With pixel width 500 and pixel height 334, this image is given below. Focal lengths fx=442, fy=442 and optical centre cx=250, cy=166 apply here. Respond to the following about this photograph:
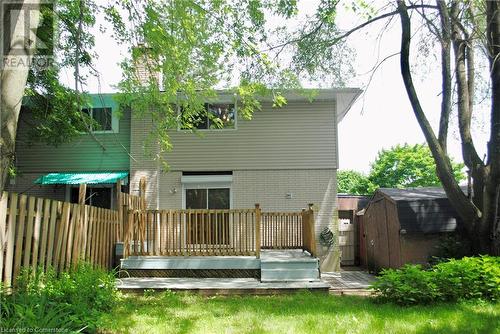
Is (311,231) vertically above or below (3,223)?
below

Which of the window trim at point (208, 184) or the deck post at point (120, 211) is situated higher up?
the window trim at point (208, 184)

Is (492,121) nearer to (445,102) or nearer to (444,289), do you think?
(445,102)

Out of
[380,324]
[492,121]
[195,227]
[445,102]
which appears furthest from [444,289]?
[195,227]

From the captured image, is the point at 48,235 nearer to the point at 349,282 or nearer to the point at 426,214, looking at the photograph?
the point at 349,282

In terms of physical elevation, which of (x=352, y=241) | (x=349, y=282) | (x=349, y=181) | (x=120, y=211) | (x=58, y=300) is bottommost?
(x=349, y=282)

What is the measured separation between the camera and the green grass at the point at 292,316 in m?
5.62

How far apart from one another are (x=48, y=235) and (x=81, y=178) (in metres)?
7.96

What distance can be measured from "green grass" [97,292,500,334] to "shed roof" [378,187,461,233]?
435 cm

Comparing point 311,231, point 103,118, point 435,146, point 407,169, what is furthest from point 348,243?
point 407,169

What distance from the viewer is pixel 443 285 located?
725cm

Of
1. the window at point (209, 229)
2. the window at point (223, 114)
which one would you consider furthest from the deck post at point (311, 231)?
the window at point (223, 114)

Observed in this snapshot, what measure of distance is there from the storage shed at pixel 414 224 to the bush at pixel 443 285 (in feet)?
12.5

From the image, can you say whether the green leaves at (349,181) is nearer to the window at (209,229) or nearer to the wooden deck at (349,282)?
the wooden deck at (349,282)

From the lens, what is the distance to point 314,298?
313 inches
